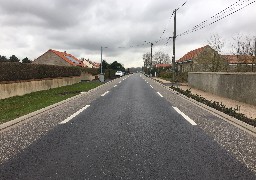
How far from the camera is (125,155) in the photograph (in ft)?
16.6

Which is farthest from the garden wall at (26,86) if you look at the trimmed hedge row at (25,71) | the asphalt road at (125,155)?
the asphalt road at (125,155)

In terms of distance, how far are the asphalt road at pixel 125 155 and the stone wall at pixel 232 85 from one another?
6.27 meters

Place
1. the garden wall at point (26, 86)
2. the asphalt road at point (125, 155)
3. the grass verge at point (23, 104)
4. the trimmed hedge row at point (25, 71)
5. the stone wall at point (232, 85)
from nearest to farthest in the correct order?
the asphalt road at point (125, 155) → the grass verge at point (23, 104) → the stone wall at point (232, 85) → the garden wall at point (26, 86) → the trimmed hedge row at point (25, 71)

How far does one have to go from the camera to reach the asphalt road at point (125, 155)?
4164mm

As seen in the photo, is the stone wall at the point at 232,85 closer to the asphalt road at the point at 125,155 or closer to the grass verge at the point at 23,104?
the asphalt road at the point at 125,155

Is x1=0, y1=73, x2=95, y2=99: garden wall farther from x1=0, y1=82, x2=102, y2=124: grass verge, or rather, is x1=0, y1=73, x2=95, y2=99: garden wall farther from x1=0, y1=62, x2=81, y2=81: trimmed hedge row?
x1=0, y1=82, x2=102, y2=124: grass verge

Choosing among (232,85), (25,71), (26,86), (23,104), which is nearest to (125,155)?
(23,104)

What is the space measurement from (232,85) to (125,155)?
39.5 feet

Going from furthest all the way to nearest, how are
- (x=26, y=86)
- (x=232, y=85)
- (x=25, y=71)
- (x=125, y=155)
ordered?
(x=25, y=71), (x=26, y=86), (x=232, y=85), (x=125, y=155)

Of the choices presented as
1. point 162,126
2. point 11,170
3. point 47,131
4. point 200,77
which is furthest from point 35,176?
point 200,77

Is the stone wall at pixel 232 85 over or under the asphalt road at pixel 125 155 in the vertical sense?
over

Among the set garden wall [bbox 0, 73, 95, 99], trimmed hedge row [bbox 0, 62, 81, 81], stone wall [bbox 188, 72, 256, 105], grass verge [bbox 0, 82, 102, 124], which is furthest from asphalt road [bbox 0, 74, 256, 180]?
trimmed hedge row [bbox 0, 62, 81, 81]

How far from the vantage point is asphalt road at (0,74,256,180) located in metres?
4.16

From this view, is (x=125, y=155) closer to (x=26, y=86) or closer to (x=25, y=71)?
(x=26, y=86)
